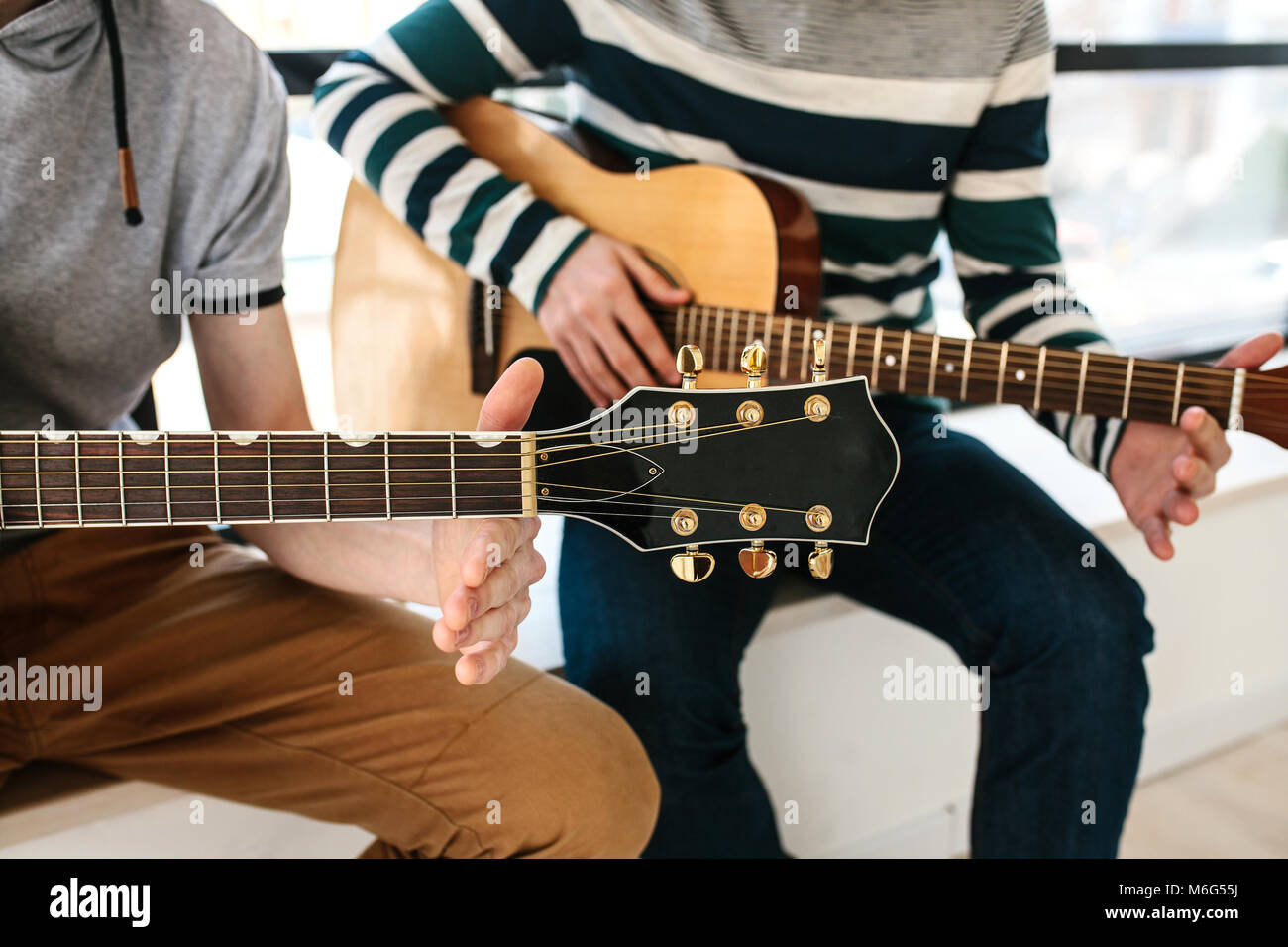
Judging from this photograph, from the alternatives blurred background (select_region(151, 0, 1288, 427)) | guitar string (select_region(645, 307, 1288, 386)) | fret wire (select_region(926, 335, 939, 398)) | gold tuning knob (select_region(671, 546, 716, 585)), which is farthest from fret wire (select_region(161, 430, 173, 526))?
blurred background (select_region(151, 0, 1288, 427))

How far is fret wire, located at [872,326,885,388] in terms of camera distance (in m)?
0.97

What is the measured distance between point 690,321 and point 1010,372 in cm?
32

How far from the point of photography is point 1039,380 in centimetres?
97

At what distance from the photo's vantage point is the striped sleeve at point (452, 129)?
3.45ft

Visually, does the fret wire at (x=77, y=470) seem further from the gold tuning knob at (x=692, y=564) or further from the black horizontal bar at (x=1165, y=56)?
the black horizontal bar at (x=1165, y=56)

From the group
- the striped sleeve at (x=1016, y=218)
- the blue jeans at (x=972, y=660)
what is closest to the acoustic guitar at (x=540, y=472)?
the blue jeans at (x=972, y=660)

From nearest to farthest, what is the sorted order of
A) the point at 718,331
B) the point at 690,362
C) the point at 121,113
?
the point at 690,362 → the point at 121,113 → the point at 718,331

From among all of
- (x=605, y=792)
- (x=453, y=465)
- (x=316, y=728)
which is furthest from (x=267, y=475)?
(x=605, y=792)

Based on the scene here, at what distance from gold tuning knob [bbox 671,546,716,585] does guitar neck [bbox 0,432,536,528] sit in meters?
0.11

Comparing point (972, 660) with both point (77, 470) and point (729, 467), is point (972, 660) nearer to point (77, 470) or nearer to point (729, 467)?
point (729, 467)

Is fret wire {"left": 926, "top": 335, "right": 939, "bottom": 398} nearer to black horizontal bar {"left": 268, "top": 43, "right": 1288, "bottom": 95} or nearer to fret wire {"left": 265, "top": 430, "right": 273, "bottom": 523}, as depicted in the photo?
fret wire {"left": 265, "top": 430, "right": 273, "bottom": 523}
